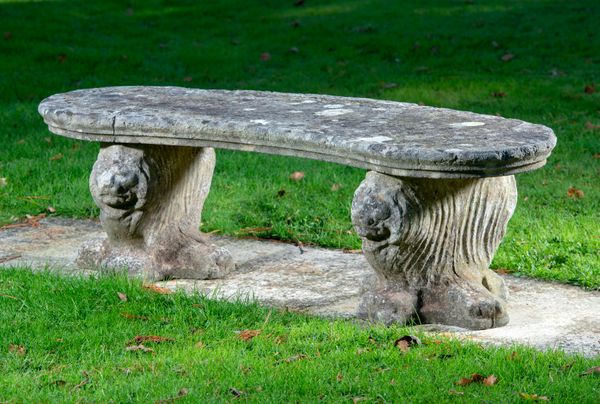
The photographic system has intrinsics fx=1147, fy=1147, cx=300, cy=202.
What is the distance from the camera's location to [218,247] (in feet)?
20.1

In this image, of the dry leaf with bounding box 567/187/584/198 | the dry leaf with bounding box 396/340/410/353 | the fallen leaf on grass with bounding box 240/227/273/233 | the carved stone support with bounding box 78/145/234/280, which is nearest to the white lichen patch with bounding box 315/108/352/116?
the carved stone support with bounding box 78/145/234/280

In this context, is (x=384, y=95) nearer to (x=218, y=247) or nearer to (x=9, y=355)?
(x=218, y=247)

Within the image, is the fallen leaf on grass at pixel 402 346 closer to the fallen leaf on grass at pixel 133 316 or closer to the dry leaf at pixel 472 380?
the dry leaf at pixel 472 380

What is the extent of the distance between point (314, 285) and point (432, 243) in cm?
88

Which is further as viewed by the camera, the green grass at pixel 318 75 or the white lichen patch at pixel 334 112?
the green grass at pixel 318 75

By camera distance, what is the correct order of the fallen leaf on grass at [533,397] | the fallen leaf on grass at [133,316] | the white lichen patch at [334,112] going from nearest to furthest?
the fallen leaf on grass at [533,397]
the fallen leaf on grass at [133,316]
the white lichen patch at [334,112]

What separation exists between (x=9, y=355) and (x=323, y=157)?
62.2 inches

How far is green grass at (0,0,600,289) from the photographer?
277 inches

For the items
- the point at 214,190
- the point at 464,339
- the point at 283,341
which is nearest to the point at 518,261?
the point at 464,339

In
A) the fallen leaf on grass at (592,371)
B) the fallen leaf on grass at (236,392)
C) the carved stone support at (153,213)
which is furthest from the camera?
the carved stone support at (153,213)

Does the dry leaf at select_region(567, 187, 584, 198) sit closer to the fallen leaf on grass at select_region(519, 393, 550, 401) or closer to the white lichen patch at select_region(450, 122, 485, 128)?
the white lichen patch at select_region(450, 122, 485, 128)

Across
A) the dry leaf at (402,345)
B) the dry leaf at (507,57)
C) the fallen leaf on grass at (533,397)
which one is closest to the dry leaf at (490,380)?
the fallen leaf on grass at (533,397)

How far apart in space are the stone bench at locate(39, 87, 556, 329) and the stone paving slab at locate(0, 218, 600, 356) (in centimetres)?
14

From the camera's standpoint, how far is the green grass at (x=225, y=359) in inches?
166
